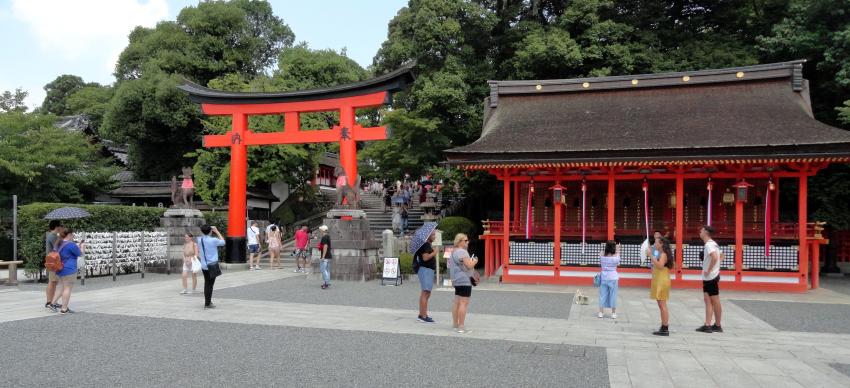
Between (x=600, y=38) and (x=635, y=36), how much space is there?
220cm

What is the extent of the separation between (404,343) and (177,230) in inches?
542

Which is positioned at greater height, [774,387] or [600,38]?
[600,38]

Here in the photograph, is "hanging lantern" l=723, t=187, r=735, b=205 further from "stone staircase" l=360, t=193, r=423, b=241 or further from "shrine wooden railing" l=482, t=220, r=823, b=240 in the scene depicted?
"stone staircase" l=360, t=193, r=423, b=241

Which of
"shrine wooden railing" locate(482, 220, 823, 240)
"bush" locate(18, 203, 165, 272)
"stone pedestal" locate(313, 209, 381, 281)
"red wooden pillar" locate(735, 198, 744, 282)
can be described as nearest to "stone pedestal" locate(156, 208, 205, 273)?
"bush" locate(18, 203, 165, 272)

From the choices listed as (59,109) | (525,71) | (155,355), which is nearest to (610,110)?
(525,71)

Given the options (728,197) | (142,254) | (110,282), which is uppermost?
(728,197)

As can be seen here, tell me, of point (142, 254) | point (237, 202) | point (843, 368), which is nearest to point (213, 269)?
point (142, 254)

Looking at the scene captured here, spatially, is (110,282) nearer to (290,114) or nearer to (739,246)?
(290,114)

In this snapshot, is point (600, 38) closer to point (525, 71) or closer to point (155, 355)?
point (525, 71)

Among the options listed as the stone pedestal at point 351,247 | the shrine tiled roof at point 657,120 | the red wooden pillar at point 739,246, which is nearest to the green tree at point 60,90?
the stone pedestal at point 351,247

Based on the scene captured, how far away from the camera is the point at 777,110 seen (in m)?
17.1

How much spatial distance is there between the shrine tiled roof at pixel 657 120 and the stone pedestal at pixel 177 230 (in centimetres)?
949

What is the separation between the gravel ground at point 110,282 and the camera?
15105 mm

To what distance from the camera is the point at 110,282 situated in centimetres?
1625
